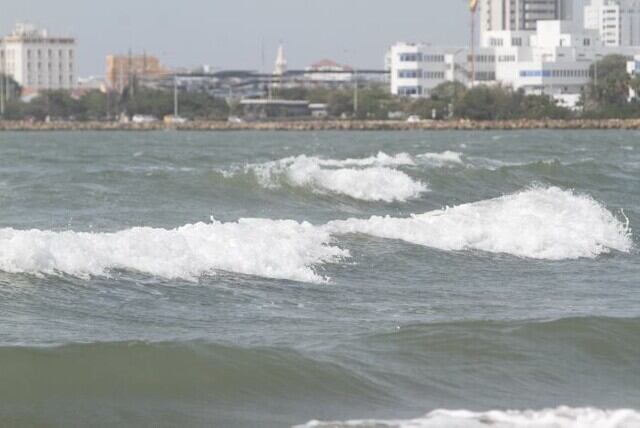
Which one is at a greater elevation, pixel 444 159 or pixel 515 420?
pixel 444 159

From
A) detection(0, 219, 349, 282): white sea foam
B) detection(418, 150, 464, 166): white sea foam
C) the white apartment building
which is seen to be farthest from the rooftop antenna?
detection(0, 219, 349, 282): white sea foam

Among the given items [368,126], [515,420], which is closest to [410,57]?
[368,126]

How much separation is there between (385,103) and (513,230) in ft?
440

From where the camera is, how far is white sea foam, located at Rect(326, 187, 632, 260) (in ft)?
67.1

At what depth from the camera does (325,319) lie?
547 inches

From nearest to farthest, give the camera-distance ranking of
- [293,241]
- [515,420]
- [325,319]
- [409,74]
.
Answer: [515,420], [325,319], [293,241], [409,74]

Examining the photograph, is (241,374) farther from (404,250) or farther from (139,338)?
(404,250)

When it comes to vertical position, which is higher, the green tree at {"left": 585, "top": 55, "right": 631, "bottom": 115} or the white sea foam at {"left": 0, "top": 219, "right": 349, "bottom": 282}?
the green tree at {"left": 585, "top": 55, "right": 631, "bottom": 115}

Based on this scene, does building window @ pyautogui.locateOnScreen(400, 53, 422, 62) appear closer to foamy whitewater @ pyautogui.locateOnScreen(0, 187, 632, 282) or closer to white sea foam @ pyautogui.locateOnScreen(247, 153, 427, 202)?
white sea foam @ pyautogui.locateOnScreen(247, 153, 427, 202)

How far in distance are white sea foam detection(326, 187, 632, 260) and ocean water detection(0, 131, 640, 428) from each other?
46mm

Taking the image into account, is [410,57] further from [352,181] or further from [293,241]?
[293,241]

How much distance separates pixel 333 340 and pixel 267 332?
2.29ft

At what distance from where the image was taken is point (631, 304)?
15234mm

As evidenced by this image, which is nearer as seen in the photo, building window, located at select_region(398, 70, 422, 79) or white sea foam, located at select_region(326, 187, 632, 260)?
white sea foam, located at select_region(326, 187, 632, 260)
